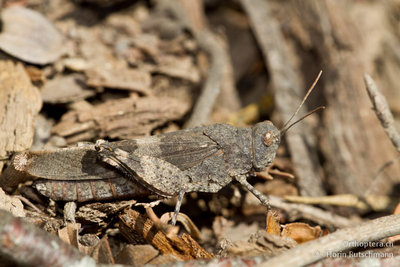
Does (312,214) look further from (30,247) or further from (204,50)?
(204,50)

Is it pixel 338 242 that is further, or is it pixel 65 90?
pixel 65 90

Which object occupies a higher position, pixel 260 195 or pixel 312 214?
pixel 260 195

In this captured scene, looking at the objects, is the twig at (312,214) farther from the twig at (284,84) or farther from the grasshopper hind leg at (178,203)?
the grasshopper hind leg at (178,203)

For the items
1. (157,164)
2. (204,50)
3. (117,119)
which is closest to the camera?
(157,164)

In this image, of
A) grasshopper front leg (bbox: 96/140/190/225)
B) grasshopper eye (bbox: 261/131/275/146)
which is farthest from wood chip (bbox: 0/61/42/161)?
grasshopper eye (bbox: 261/131/275/146)

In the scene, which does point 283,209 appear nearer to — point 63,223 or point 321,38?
point 63,223

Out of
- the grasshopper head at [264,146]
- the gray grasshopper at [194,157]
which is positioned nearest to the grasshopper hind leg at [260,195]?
the gray grasshopper at [194,157]

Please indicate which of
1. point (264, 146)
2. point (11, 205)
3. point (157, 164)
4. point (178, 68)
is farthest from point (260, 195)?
point (178, 68)
